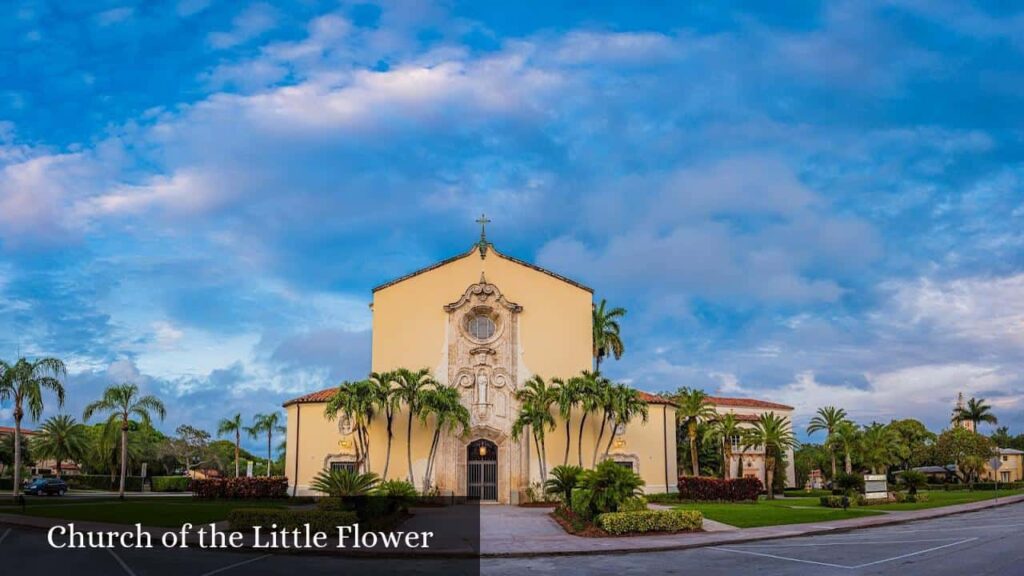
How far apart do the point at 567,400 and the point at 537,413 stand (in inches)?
62.1

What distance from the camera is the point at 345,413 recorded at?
125ft

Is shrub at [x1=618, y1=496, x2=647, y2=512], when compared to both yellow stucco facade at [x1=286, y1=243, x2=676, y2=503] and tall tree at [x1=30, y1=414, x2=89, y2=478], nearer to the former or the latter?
yellow stucco facade at [x1=286, y1=243, x2=676, y2=503]

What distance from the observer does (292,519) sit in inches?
896

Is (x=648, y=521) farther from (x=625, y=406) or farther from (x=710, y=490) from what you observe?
(x=710, y=490)

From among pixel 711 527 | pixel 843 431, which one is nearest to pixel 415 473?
pixel 711 527

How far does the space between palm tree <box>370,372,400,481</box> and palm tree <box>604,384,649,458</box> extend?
10.3 m

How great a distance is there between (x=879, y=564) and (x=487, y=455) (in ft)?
80.6

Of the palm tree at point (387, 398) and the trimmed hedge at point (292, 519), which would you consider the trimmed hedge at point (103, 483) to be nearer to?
the palm tree at point (387, 398)

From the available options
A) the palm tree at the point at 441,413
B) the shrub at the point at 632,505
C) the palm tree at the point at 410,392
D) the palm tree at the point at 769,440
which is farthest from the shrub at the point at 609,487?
the palm tree at the point at 769,440

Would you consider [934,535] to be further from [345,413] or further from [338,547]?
[345,413]

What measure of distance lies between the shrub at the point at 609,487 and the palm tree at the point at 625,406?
12.6 meters

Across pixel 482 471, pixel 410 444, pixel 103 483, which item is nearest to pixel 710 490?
pixel 482 471

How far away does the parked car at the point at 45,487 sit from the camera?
49.5 metres

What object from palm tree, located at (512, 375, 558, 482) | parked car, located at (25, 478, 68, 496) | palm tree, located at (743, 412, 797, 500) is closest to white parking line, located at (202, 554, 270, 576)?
palm tree, located at (512, 375, 558, 482)
